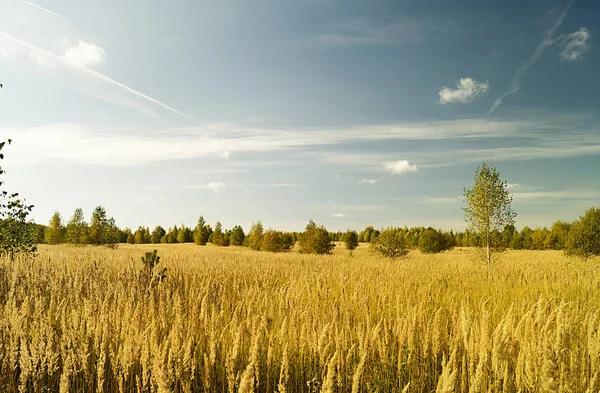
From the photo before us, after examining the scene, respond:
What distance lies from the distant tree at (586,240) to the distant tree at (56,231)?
59.4 m

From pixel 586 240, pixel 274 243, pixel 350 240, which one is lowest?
pixel 274 243

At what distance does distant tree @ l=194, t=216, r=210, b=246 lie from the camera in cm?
6500

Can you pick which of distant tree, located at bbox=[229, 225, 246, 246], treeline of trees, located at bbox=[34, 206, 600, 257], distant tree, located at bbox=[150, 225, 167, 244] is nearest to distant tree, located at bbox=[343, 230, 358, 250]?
treeline of trees, located at bbox=[34, 206, 600, 257]

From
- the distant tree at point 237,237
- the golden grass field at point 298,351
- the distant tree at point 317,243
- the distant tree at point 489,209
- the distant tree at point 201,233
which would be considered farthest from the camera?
the distant tree at point 201,233

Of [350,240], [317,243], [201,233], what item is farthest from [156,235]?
[317,243]

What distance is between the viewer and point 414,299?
6.43m

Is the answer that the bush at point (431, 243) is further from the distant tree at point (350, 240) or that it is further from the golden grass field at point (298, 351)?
the golden grass field at point (298, 351)

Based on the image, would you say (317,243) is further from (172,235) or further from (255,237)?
(172,235)

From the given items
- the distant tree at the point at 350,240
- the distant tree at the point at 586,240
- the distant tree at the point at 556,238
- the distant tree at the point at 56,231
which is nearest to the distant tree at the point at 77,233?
the distant tree at the point at 56,231

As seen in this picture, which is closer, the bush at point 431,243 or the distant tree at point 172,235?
the bush at point 431,243

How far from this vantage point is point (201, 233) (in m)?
65.6

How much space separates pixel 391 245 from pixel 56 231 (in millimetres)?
48930

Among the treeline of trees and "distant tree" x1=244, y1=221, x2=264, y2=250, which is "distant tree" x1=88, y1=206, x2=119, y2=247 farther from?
"distant tree" x1=244, y1=221, x2=264, y2=250

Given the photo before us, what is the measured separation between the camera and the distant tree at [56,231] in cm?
5109
